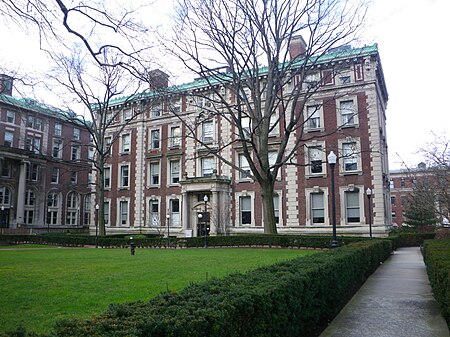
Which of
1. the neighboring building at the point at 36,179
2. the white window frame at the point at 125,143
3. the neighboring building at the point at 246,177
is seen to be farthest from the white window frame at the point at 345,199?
the neighboring building at the point at 36,179

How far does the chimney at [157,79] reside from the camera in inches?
410

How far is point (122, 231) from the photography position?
4256 centimetres

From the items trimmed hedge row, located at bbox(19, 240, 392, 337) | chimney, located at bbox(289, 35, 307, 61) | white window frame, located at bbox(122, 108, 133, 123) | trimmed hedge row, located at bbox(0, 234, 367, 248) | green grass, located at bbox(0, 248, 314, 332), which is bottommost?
green grass, located at bbox(0, 248, 314, 332)

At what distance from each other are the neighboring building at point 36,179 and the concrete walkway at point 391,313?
4407 cm

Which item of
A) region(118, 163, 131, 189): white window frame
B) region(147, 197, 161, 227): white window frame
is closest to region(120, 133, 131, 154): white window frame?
region(118, 163, 131, 189): white window frame

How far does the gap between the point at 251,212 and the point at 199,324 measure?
3221 centimetres

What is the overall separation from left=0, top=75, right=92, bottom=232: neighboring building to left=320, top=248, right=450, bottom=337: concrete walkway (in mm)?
44067

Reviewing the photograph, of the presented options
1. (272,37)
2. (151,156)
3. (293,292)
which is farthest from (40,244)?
(293,292)

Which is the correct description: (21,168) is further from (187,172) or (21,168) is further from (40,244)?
(187,172)

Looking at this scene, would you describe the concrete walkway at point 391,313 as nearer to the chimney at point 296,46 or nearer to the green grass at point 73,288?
the green grass at point 73,288

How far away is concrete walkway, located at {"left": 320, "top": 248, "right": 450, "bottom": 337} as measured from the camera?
6598 mm

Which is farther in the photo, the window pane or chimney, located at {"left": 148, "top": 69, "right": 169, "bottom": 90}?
the window pane

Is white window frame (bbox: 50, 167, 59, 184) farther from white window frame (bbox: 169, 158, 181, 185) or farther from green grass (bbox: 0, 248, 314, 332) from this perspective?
green grass (bbox: 0, 248, 314, 332)

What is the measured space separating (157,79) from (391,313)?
8.33m
